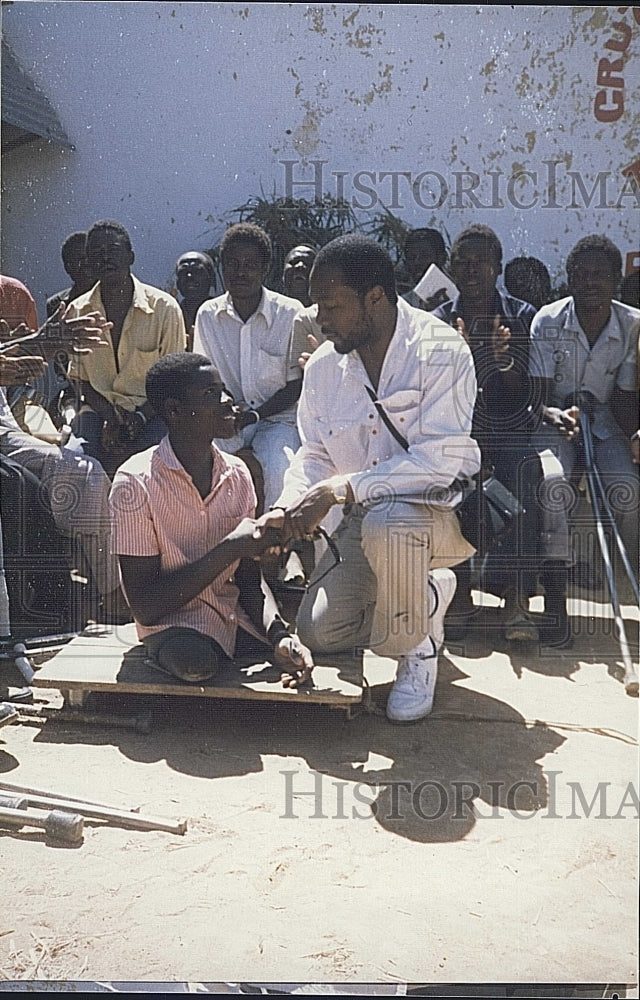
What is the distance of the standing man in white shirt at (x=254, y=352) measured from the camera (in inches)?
98.0

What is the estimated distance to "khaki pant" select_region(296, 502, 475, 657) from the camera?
250 centimetres

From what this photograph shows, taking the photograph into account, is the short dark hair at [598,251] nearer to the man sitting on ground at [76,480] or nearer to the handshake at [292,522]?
the handshake at [292,522]

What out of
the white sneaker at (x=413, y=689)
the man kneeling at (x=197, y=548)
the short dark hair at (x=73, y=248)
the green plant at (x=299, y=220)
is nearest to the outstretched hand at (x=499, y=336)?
the green plant at (x=299, y=220)

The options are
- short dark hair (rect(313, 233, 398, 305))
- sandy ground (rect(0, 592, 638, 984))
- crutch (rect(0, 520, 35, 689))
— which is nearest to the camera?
sandy ground (rect(0, 592, 638, 984))

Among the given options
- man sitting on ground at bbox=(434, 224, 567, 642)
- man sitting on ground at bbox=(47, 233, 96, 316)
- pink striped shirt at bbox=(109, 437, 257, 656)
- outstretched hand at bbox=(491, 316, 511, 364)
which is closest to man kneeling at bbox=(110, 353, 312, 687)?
pink striped shirt at bbox=(109, 437, 257, 656)

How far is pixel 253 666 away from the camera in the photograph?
8.32 feet

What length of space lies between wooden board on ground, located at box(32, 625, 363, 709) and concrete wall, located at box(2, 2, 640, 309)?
0.89 metres

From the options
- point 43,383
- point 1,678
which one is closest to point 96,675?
point 1,678

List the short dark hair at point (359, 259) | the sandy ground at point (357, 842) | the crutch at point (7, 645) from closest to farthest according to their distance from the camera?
the sandy ground at point (357, 842), the short dark hair at point (359, 259), the crutch at point (7, 645)

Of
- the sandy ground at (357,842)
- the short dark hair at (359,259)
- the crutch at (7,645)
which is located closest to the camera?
the sandy ground at (357,842)

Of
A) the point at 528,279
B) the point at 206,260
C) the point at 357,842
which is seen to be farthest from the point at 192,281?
the point at 357,842

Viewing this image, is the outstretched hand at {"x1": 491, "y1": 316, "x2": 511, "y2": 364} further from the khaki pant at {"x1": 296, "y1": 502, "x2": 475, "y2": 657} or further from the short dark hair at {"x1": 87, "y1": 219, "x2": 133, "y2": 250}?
the short dark hair at {"x1": 87, "y1": 219, "x2": 133, "y2": 250}

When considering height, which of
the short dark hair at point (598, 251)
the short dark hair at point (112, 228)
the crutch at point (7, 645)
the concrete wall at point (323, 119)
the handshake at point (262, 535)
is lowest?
the crutch at point (7, 645)

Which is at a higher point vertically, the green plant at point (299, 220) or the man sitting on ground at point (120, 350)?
the green plant at point (299, 220)
